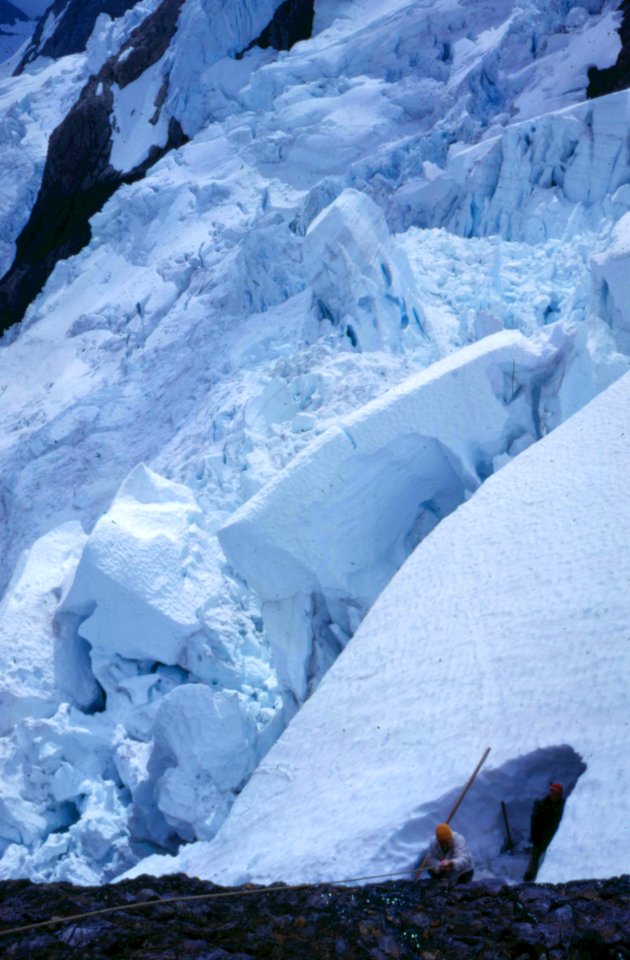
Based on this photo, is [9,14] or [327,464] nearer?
[327,464]

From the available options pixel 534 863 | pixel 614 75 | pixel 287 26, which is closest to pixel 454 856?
pixel 534 863

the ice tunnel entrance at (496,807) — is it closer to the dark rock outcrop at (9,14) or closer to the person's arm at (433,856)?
the person's arm at (433,856)

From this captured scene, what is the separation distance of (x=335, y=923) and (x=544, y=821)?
110 centimetres

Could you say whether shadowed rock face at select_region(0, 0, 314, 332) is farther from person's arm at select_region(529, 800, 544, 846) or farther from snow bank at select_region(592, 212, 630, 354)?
person's arm at select_region(529, 800, 544, 846)

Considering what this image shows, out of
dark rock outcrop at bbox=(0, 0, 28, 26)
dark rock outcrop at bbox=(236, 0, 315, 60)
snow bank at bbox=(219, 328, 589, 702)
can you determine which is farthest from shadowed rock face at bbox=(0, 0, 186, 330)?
dark rock outcrop at bbox=(0, 0, 28, 26)

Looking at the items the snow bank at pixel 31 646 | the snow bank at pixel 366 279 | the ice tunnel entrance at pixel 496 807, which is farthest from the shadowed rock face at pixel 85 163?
the ice tunnel entrance at pixel 496 807

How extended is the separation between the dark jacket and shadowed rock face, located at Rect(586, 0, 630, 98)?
8453 millimetres

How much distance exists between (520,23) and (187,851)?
412 inches

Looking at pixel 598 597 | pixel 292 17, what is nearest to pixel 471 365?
pixel 598 597

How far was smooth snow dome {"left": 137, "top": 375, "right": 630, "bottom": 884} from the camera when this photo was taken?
334cm

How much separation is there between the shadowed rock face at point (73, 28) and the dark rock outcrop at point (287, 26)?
840 centimetres

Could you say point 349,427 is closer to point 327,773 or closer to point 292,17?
point 327,773

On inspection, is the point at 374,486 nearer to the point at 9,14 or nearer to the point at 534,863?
the point at 534,863

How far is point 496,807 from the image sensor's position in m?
3.41
